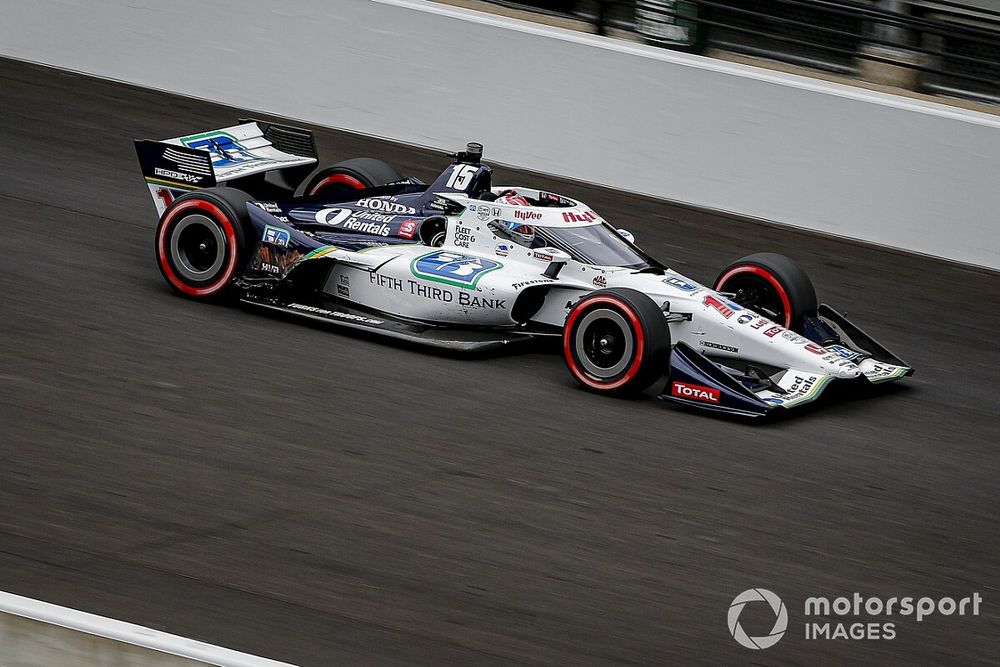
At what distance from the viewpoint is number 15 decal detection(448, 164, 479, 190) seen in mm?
8836

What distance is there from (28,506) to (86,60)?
10278 millimetres

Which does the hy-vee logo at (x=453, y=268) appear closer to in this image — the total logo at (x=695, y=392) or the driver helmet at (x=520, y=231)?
the driver helmet at (x=520, y=231)

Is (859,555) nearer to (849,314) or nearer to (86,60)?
(849,314)

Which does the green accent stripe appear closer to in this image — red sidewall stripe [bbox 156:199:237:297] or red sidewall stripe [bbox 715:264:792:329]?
red sidewall stripe [bbox 156:199:237:297]

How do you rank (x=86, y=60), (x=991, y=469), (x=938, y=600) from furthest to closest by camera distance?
(x=86, y=60) < (x=991, y=469) < (x=938, y=600)

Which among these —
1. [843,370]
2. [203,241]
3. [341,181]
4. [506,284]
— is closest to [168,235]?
[203,241]

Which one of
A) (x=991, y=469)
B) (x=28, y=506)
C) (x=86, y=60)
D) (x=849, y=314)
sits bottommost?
(x=28, y=506)

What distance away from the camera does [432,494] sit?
6.27 meters

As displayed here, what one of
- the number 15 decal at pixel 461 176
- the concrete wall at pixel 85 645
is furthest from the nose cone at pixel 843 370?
the concrete wall at pixel 85 645

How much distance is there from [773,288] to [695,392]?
1.31 metres

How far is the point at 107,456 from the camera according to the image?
20.7 feet

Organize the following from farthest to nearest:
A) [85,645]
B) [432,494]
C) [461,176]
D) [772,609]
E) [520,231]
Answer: [461,176] → [520,231] → [432,494] → [772,609] → [85,645]

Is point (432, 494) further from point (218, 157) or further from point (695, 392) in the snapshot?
point (218, 157)

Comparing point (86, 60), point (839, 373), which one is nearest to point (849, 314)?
point (839, 373)
